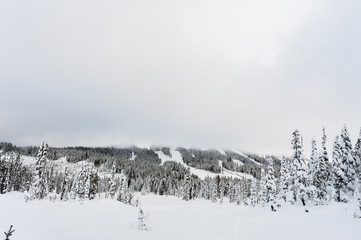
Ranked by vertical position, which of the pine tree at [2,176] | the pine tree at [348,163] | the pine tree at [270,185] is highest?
the pine tree at [348,163]

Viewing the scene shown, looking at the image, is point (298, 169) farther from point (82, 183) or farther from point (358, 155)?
point (82, 183)

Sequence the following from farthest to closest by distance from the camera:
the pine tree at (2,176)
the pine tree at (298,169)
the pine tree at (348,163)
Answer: the pine tree at (2,176)
the pine tree at (348,163)
the pine tree at (298,169)

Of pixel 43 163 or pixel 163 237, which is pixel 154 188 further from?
pixel 163 237

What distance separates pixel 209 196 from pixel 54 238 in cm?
12550

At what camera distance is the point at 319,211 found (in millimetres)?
32438

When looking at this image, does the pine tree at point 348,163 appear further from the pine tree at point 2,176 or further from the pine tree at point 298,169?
the pine tree at point 2,176

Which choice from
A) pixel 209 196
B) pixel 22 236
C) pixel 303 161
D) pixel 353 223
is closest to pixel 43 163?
pixel 22 236

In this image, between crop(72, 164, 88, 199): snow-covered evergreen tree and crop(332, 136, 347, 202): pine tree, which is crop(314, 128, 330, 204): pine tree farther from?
crop(72, 164, 88, 199): snow-covered evergreen tree

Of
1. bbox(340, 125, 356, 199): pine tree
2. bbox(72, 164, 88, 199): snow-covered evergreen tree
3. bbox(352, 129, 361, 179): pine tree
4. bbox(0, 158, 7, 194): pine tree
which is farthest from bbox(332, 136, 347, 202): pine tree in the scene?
bbox(0, 158, 7, 194): pine tree

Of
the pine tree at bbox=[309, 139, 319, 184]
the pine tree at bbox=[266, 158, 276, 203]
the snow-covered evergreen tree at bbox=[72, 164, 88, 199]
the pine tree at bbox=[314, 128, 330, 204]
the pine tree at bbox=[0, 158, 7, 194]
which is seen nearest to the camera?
the pine tree at bbox=[266, 158, 276, 203]

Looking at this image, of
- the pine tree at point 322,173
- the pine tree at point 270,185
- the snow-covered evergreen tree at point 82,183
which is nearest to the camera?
the pine tree at point 270,185

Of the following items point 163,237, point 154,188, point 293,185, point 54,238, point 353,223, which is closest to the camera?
point 54,238

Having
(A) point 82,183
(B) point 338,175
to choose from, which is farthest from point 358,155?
(A) point 82,183

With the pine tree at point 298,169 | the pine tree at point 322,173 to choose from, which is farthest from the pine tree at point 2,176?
the pine tree at point 322,173
